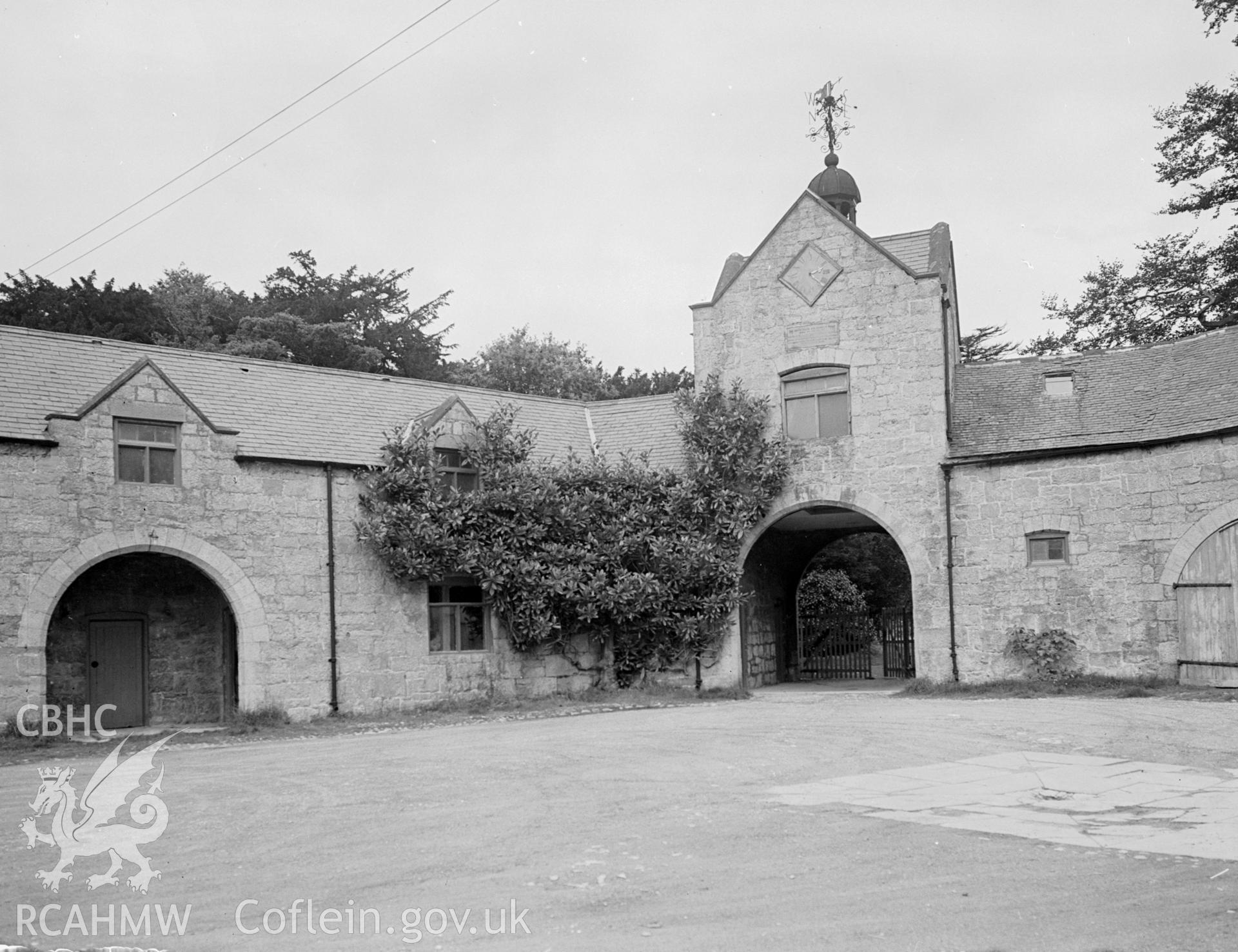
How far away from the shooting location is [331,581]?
1977 centimetres

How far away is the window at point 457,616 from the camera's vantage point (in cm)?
2097

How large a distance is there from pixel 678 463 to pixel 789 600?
5485 mm

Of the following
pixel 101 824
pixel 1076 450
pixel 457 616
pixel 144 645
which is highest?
pixel 1076 450

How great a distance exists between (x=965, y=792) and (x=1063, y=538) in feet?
36.3

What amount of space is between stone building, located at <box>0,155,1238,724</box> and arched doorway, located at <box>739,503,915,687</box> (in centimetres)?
31

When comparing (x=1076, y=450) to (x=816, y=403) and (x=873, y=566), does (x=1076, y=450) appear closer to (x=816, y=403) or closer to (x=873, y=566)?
(x=816, y=403)

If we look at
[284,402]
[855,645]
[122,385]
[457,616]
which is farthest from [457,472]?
[855,645]

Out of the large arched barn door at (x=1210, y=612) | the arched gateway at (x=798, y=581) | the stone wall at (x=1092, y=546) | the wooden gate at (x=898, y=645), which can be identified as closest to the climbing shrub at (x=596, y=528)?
the arched gateway at (x=798, y=581)

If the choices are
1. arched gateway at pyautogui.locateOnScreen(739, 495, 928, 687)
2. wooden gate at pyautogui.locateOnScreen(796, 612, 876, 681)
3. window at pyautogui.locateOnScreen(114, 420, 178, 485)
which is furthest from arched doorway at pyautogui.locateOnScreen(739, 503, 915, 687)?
window at pyautogui.locateOnScreen(114, 420, 178, 485)

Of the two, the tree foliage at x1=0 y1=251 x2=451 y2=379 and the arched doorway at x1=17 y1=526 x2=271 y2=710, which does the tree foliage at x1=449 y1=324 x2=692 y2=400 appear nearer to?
the tree foliage at x1=0 y1=251 x2=451 y2=379

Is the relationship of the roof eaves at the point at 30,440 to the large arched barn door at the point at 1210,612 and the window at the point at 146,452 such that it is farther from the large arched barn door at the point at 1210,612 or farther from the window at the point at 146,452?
the large arched barn door at the point at 1210,612

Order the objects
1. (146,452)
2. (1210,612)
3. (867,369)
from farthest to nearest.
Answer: (867,369), (1210,612), (146,452)

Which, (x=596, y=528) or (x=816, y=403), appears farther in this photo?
(x=816, y=403)

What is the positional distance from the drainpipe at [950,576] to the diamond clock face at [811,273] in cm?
389
